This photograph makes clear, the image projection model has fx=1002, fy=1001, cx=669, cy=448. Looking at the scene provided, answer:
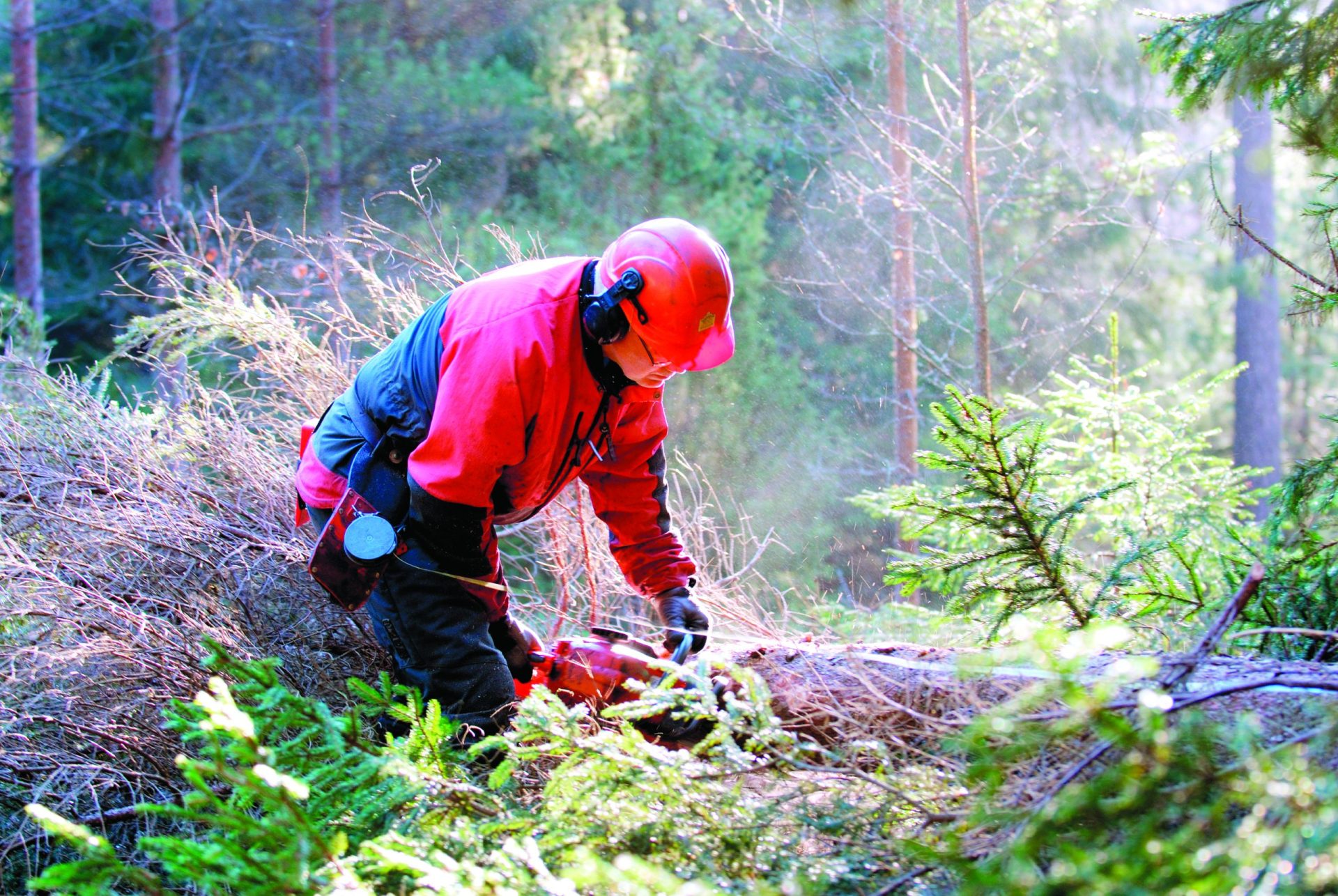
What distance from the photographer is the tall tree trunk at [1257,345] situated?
12570 millimetres

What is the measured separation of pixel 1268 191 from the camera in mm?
12773

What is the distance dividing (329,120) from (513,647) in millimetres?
10923

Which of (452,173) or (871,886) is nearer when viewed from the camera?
(871,886)

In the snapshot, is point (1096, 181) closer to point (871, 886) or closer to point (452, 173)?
point (452, 173)

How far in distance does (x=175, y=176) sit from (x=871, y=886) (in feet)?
40.4

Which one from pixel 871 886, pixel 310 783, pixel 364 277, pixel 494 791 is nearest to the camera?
pixel 871 886

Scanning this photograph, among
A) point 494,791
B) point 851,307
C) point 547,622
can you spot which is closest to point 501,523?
point 494,791

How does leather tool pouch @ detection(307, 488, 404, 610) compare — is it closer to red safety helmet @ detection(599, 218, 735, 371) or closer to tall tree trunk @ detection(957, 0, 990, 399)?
red safety helmet @ detection(599, 218, 735, 371)

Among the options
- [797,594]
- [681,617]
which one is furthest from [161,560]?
[797,594]

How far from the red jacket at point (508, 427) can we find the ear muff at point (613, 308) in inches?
3.4

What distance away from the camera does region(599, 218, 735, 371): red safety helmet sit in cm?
283

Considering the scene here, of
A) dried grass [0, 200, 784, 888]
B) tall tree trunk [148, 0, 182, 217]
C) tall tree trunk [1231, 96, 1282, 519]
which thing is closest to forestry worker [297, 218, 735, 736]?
dried grass [0, 200, 784, 888]

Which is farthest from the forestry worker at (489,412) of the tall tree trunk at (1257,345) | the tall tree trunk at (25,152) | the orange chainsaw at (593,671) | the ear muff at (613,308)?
the tall tree trunk at (1257,345)

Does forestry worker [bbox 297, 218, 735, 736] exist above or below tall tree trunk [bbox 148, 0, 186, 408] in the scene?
below
